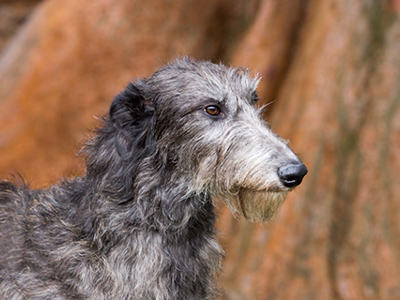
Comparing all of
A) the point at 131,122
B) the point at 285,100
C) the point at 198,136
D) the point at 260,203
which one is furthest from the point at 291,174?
the point at 285,100

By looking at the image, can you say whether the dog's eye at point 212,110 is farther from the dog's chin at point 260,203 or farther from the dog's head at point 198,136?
the dog's chin at point 260,203

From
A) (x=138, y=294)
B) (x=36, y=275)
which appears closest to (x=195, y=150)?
(x=138, y=294)

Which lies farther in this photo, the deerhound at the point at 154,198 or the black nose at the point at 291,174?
the deerhound at the point at 154,198

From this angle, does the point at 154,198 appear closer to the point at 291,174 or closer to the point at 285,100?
the point at 291,174

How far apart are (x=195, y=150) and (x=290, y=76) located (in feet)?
19.9

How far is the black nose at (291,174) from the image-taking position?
360 centimetres

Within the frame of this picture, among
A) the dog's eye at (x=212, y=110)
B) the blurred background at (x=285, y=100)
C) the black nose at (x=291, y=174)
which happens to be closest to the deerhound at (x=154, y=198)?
the dog's eye at (x=212, y=110)

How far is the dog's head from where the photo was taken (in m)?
3.90

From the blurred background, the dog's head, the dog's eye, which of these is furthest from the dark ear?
the blurred background

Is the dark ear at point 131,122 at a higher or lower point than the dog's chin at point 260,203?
higher

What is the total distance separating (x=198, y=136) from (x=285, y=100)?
5.84 meters

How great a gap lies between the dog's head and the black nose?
23 cm

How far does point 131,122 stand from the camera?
4.06m

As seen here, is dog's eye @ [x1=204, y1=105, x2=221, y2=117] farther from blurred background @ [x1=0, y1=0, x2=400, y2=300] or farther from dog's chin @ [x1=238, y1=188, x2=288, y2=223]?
blurred background @ [x1=0, y1=0, x2=400, y2=300]
